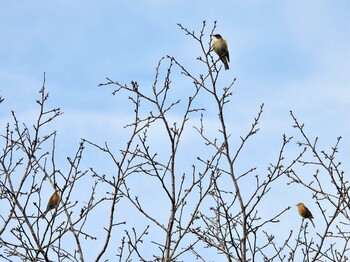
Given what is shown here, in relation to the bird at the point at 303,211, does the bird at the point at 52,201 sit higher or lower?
lower

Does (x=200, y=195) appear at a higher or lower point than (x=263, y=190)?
lower

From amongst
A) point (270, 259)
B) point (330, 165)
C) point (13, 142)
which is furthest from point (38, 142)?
point (330, 165)

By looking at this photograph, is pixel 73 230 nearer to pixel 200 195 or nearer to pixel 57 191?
pixel 57 191

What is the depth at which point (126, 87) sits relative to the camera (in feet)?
18.9

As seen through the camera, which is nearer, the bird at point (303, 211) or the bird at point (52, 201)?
the bird at point (52, 201)

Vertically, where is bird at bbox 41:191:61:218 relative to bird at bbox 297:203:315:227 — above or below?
below

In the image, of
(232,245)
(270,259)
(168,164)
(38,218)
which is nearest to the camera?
(38,218)

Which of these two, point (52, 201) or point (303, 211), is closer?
point (52, 201)

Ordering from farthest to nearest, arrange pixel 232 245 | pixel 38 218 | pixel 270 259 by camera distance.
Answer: pixel 270 259 → pixel 232 245 → pixel 38 218

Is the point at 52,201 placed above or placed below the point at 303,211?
below

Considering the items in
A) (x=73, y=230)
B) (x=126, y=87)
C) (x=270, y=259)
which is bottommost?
(x=73, y=230)

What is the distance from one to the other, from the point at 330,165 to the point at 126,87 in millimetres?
2435

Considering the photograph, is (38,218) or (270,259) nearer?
(38,218)

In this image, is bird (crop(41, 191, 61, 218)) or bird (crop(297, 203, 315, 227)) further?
bird (crop(297, 203, 315, 227))
